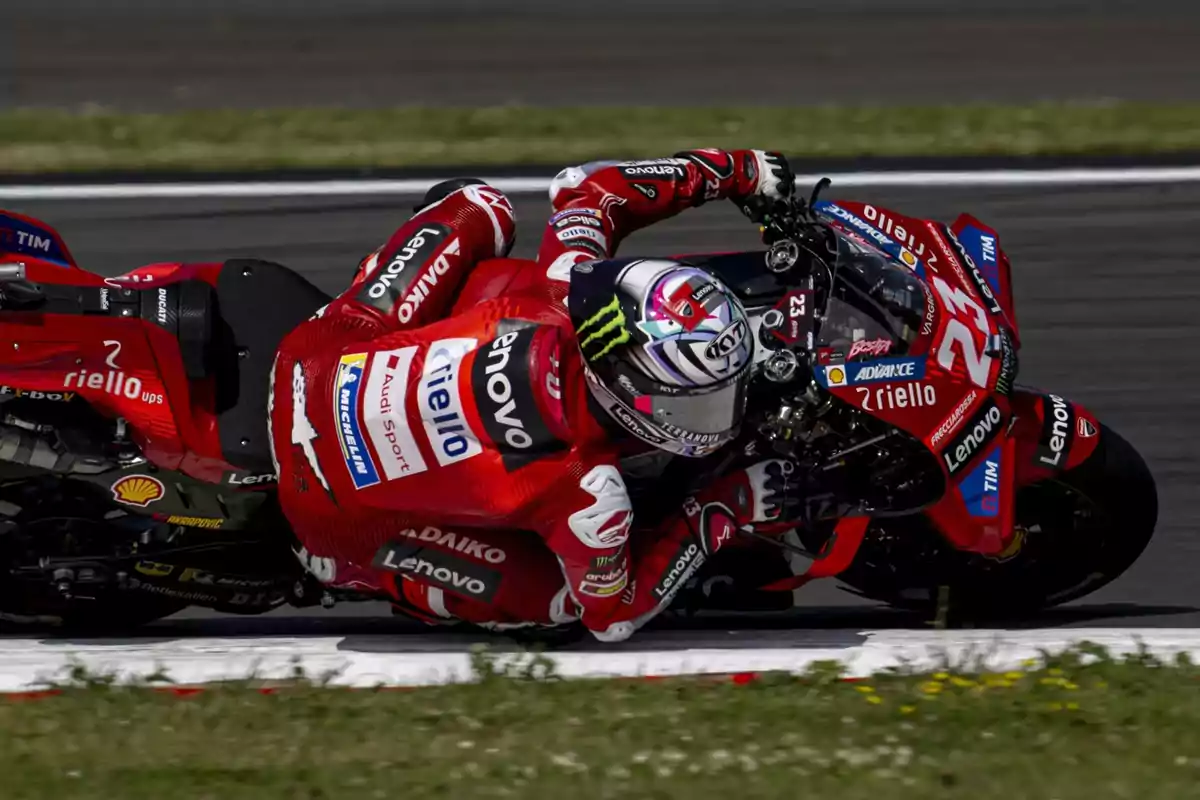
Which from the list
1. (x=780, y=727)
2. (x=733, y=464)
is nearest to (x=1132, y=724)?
(x=780, y=727)

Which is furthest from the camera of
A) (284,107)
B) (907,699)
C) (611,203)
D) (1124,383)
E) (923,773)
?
(284,107)

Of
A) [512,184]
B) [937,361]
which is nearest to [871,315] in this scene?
[937,361]

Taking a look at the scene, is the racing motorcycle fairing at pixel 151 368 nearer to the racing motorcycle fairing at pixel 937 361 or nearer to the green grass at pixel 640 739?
the green grass at pixel 640 739

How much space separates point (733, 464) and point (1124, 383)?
2.80m

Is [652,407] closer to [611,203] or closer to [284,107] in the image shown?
[611,203]

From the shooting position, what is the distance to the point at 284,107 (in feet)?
34.1

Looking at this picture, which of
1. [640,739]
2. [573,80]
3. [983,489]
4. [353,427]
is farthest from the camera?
[573,80]

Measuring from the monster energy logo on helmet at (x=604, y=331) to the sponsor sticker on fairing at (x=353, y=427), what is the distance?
750 mm

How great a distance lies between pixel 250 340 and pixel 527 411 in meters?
1.29

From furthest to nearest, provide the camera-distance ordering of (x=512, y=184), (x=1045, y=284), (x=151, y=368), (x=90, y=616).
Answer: (x=512, y=184)
(x=1045, y=284)
(x=90, y=616)
(x=151, y=368)

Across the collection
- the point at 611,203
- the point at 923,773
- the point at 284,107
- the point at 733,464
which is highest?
the point at 284,107

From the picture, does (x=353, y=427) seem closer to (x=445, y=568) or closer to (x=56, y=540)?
(x=445, y=568)

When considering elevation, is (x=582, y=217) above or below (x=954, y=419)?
above

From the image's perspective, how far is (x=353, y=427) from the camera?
5.00m
